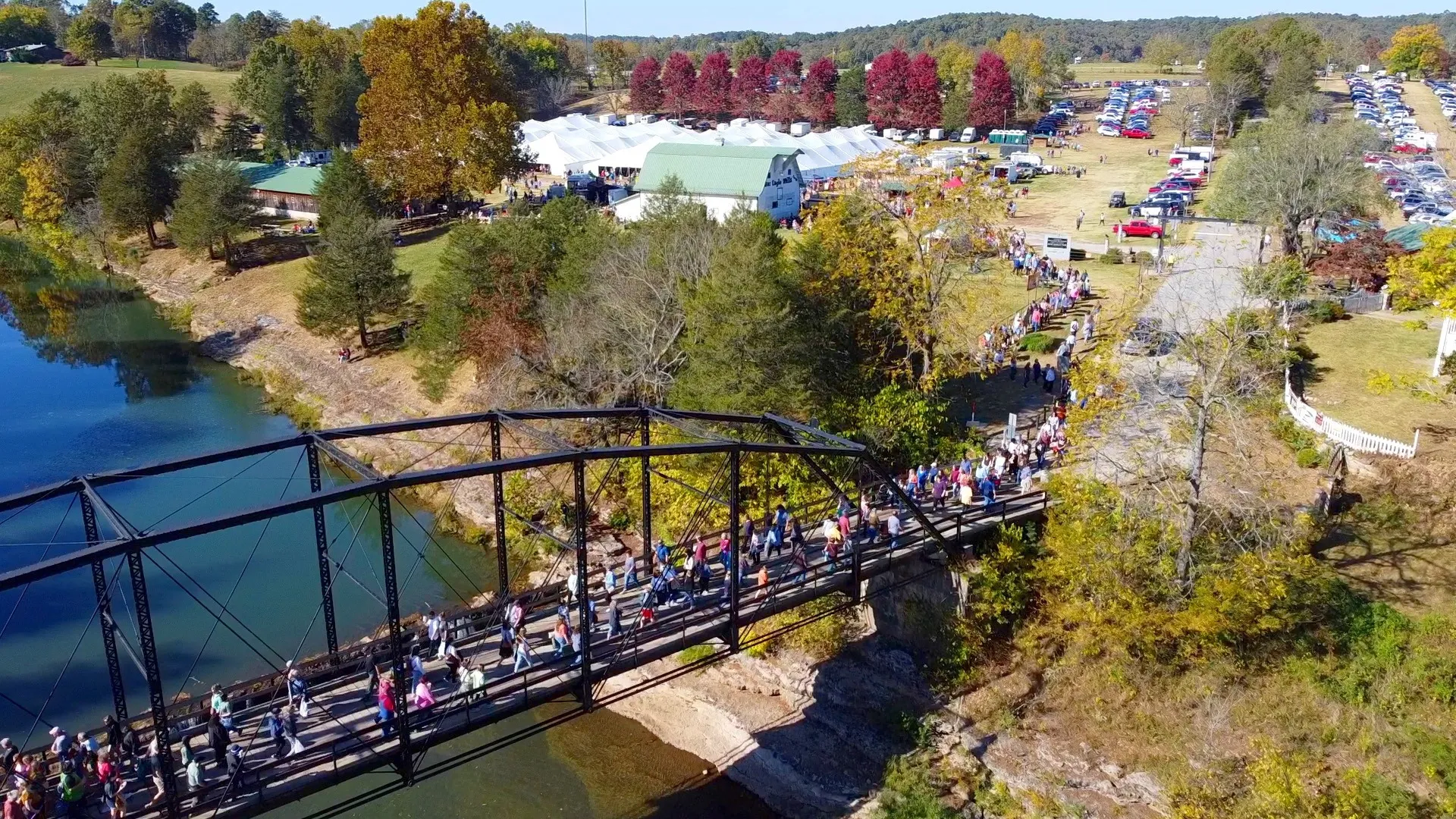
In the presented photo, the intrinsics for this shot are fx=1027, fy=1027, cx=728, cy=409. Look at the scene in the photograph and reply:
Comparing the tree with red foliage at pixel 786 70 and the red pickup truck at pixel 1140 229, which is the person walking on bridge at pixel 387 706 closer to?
the red pickup truck at pixel 1140 229

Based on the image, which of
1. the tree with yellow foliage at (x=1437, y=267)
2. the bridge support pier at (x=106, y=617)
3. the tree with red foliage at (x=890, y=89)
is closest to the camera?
the bridge support pier at (x=106, y=617)

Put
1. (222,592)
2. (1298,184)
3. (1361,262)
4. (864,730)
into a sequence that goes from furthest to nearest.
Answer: (1298,184) < (1361,262) < (222,592) < (864,730)

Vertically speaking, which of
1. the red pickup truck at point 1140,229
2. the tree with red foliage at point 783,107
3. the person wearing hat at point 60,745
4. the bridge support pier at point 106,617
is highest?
the tree with red foliage at point 783,107

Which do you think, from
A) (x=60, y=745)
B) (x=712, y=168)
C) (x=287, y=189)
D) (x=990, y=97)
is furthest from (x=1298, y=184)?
(x=287, y=189)

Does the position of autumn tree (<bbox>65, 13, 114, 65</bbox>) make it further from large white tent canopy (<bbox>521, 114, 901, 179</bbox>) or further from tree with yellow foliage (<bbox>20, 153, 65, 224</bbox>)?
large white tent canopy (<bbox>521, 114, 901, 179</bbox>)

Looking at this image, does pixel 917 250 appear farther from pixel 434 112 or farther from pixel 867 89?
pixel 867 89

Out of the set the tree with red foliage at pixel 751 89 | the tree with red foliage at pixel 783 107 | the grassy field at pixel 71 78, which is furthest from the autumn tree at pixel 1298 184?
the grassy field at pixel 71 78
